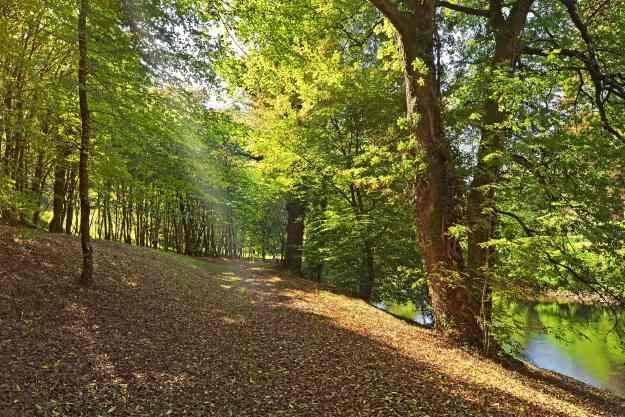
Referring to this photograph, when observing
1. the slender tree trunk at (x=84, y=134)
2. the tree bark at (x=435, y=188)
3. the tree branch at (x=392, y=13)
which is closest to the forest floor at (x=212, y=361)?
the slender tree trunk at (x=84, y=134)

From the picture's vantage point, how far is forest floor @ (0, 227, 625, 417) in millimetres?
5609

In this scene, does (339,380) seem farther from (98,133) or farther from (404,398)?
(98,133)

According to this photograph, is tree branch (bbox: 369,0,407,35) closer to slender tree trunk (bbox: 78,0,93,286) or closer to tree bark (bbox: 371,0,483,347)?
tree bark (bbox: 371,0,483,347)

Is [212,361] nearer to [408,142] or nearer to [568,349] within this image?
[408,142]

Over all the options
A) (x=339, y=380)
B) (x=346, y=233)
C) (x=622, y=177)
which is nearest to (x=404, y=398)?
(x=339, y=380)

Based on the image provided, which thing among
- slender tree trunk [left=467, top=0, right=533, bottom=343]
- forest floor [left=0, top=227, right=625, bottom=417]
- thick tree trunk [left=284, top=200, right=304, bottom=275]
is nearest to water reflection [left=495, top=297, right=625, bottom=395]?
slender tree trunk [left=467, top=0, right=533, bottom=343]

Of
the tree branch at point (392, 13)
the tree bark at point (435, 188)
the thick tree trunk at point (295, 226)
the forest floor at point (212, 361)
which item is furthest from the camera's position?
the thick tree trunk at point (295, 226)

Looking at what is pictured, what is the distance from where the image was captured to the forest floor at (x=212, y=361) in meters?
5.61

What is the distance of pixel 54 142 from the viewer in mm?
9859

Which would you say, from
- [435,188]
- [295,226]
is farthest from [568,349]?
[435,188]

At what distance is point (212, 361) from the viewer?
7.04 metres

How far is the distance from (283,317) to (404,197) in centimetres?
417

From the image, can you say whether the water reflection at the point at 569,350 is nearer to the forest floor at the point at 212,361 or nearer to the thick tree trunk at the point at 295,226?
the forest floor at the point at 212,361

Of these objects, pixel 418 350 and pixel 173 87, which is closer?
pixel 418 350
